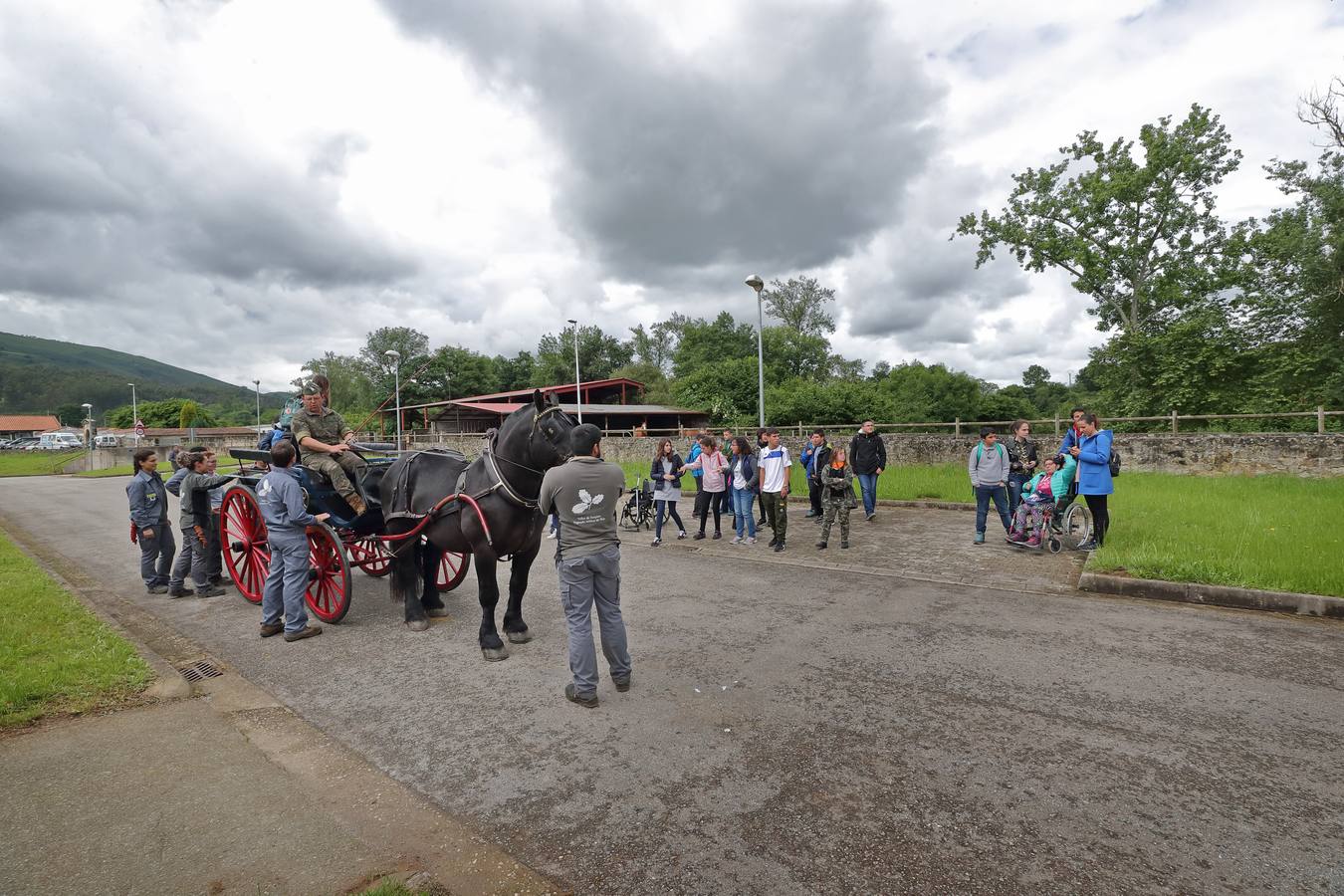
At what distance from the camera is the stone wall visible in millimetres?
13555

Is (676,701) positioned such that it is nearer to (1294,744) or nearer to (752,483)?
(1294,744)

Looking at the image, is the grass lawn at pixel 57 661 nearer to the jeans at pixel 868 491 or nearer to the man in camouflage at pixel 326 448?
the man in camouflage at pixel 326 448

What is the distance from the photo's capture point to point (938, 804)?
9.29 feet

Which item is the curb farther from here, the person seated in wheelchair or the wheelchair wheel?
the wheelchair wheel

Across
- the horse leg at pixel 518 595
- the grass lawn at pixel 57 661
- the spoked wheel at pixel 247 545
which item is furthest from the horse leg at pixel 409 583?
the grass lawn at pixel 57 661

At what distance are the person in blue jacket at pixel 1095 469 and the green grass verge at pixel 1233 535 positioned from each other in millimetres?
284

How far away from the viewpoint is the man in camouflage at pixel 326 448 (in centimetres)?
568

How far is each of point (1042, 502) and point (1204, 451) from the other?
1048 cm

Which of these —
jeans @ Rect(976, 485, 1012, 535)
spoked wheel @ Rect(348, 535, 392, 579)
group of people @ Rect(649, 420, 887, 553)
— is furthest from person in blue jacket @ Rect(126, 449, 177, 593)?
jeans @ Rect(976, 485, 1012, 535)

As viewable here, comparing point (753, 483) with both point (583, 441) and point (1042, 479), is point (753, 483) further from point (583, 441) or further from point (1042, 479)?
point (583, 441)

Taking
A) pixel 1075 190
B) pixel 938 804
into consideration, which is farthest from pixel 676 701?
pixel 1075 190

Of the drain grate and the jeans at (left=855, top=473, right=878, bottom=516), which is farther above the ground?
the jeans at (left=855, top=473, right=878, bottom=516)

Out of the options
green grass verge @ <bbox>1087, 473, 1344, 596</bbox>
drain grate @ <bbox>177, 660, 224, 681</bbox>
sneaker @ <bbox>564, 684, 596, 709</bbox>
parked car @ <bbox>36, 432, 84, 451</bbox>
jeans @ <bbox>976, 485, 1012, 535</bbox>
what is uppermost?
parked car @ <bbox>36, 432, 84, 451</bbox>

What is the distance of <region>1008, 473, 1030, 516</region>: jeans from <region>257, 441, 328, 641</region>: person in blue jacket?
9.14 meters
